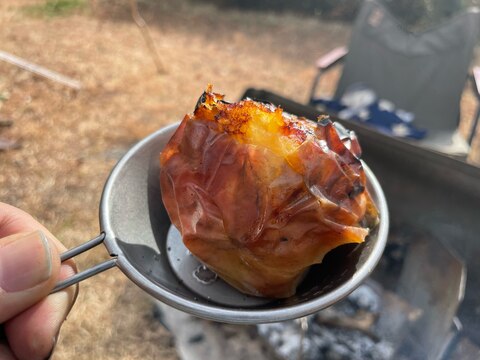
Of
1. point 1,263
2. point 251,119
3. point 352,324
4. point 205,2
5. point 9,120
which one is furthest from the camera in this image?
point 205,2

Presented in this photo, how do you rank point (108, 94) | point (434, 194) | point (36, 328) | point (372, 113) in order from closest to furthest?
1. point (36, 328)
2. point (434, 194)
3. point (372, 113)
4. point (108, 94)

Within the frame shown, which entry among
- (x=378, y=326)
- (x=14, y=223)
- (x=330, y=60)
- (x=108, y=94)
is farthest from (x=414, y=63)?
(x=14, y=223)

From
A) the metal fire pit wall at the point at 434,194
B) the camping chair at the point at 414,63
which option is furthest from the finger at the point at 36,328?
the camping chair at the point at 414,63

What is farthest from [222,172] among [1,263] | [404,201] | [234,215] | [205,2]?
[205,2]

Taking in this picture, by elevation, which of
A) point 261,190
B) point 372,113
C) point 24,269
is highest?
point 261,190

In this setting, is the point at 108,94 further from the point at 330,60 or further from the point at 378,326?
the point at 378,326

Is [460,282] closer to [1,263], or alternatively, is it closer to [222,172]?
[222,172]

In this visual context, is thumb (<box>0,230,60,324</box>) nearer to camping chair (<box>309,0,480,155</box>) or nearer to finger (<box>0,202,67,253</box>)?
finger (<box>0,202,67,253</box>)
